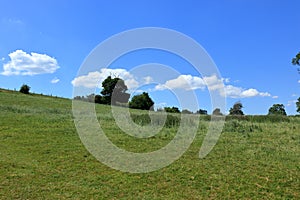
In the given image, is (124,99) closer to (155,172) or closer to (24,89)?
(155,172)

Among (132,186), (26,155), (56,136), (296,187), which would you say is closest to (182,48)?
(132,186)

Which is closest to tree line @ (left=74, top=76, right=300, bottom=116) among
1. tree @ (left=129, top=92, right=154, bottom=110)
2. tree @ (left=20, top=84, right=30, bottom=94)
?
tree @ (left=129, top=92, right=154, bottom=110)

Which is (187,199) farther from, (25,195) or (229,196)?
(25,195)

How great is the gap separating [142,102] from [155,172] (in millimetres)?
36780

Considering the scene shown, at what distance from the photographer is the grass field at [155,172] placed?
24.7 feet

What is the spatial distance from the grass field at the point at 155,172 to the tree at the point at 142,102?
1199 inches

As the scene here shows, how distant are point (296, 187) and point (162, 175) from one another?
377cm

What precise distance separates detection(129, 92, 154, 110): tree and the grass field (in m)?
30.5

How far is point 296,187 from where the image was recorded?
769 cm

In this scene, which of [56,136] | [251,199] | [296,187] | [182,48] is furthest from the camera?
[56,136]

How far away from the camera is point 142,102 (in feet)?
150

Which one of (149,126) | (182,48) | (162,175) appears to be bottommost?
(162,175)

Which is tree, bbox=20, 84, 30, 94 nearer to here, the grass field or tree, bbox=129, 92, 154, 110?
tree, bbox=129, 92, 154, 110

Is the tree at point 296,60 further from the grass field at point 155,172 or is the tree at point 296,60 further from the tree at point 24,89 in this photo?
the tree at point 24,89
